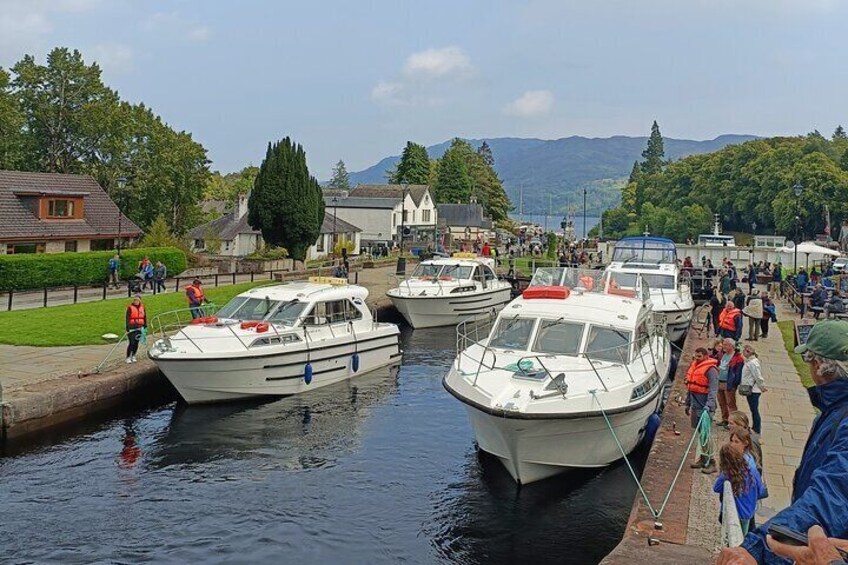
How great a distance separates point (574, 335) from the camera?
52.1 ft

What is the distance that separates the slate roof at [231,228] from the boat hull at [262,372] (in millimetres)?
33927

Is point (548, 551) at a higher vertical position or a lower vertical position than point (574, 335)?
lower

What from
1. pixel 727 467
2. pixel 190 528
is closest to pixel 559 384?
pixel 727 467

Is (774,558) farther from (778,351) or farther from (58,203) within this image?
(58,203)

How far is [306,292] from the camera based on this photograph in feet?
70.5

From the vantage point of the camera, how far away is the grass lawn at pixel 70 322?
69.7 ft

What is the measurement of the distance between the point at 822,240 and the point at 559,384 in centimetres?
6434

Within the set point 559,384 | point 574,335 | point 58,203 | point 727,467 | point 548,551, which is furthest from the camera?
point 58,203

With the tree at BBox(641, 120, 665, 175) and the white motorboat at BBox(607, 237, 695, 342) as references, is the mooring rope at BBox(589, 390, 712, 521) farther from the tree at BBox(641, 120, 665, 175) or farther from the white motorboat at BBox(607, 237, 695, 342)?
the tree at BBox(641, 120, 665, 175)

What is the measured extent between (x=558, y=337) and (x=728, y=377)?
3.33 metres

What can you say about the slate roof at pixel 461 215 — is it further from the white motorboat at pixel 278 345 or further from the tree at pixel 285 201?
the white motorboat at pixel 278 345

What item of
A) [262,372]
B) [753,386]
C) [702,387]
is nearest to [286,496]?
[262,372]

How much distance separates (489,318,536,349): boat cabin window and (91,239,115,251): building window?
32.5 metres

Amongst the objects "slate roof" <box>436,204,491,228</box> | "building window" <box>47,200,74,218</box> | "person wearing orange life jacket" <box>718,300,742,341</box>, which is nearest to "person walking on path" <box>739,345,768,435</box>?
"person wearing orange life jacket" <box>718,300,742,341</box>
